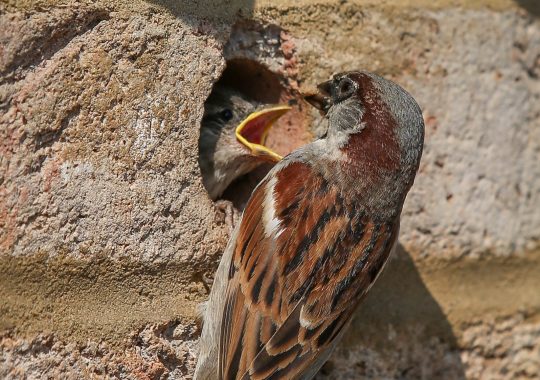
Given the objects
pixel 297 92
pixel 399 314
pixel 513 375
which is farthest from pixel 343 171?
pixel 513 375

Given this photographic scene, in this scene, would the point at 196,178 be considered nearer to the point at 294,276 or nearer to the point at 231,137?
the point at 294,276

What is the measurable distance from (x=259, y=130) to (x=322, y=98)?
300 mm

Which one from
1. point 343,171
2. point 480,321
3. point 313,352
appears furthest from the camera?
point 480,321

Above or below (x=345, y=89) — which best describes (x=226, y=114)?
below

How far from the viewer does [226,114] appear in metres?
2.34

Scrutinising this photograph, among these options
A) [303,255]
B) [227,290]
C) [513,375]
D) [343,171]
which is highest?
[343,171]

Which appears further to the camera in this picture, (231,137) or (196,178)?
(231,137)

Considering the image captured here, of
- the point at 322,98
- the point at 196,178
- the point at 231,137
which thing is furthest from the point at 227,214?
the point at 231,137

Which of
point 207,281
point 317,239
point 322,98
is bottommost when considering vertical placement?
point 207,281

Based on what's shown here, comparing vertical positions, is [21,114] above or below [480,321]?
above

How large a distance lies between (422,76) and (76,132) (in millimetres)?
815

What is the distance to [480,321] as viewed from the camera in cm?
200

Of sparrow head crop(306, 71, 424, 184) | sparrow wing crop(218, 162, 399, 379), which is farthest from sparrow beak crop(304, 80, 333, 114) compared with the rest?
sparrow wing crop(218, 162, 399, 379)

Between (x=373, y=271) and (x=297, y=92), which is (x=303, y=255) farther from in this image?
(x=297, y=92)
